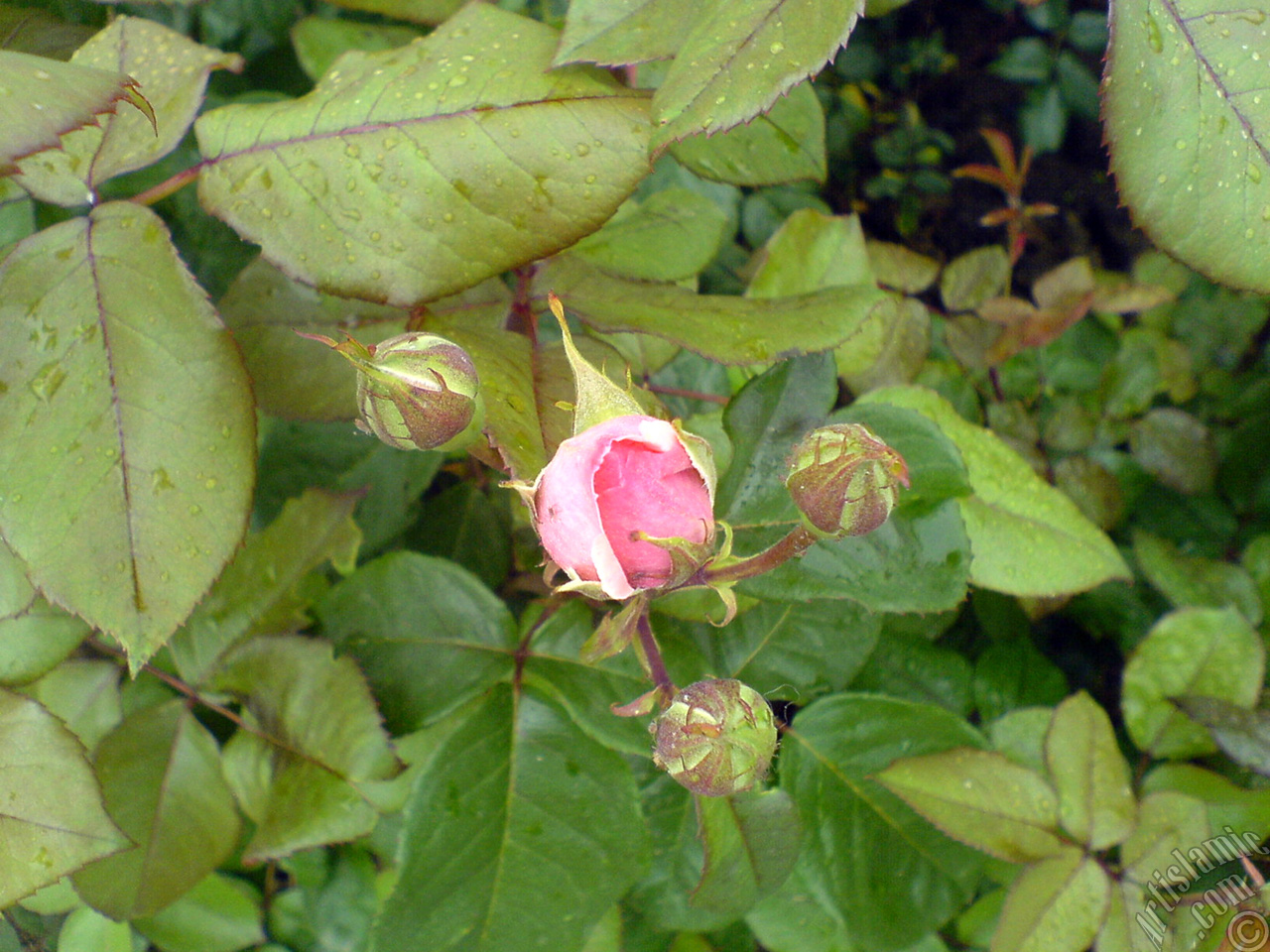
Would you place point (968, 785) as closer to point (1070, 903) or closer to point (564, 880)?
point (1070, 903)

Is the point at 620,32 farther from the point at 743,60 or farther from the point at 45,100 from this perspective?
the point at 45,100

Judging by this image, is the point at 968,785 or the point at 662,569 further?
the point at 968,785

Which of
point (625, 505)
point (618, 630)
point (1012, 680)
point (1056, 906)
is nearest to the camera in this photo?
point (625, 505)

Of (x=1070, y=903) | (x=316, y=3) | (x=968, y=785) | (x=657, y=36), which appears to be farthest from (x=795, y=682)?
(x=316, y=3)

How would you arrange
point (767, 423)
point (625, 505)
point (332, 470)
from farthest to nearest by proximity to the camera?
point (332, 470) < point (767, 423) < point (625, 505)

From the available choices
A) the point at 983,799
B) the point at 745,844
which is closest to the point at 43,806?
the point at 745,844

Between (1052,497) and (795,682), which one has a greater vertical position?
(1052,497)
